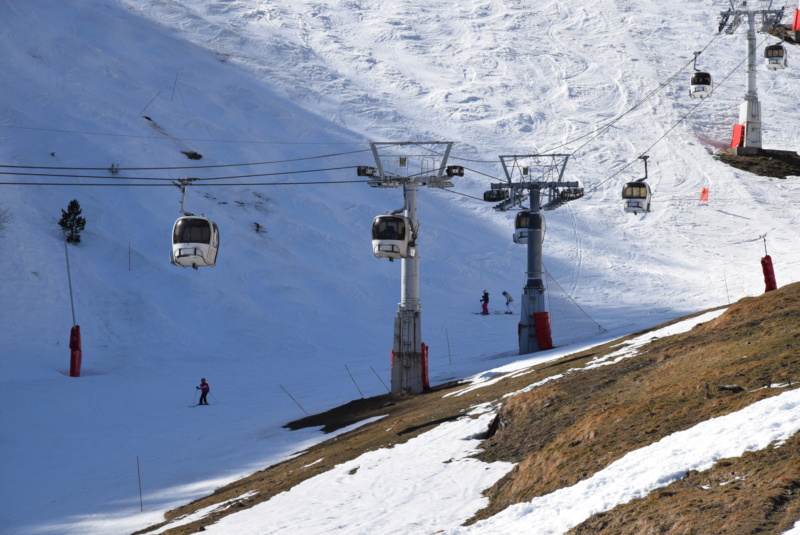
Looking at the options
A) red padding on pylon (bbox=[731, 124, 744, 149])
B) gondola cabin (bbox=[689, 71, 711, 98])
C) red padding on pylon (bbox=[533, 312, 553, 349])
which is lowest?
red padding on pylon (bbox=[533, 312, 553, 349])

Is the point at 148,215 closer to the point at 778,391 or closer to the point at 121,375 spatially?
the point at 121,375

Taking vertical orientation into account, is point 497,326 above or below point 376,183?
below

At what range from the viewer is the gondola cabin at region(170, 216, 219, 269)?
76.1 feet

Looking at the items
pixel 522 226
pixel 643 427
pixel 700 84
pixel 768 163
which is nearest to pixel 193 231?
pixel 643 427

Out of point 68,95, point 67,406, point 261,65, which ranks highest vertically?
point 261,65

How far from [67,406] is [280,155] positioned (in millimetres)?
34393

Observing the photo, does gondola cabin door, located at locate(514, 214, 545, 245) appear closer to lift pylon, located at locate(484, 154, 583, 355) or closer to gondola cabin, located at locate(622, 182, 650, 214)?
lift pylon, located at locate(484, 154, 583, 355)

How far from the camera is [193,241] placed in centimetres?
2320

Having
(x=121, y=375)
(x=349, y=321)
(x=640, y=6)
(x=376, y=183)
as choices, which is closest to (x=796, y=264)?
(x=349, y=321)

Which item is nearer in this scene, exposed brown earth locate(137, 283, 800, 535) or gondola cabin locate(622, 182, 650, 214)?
exposed brown earth locate(137, 283, 800, 535)

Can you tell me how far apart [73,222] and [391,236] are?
A: 85.1 ft

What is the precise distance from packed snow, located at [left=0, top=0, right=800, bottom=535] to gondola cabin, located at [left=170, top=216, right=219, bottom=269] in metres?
5.63

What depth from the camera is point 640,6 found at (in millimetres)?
94625

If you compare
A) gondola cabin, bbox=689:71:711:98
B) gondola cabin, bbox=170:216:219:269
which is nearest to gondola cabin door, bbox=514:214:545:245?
gondola cabin, bbox=170:216:219:269
